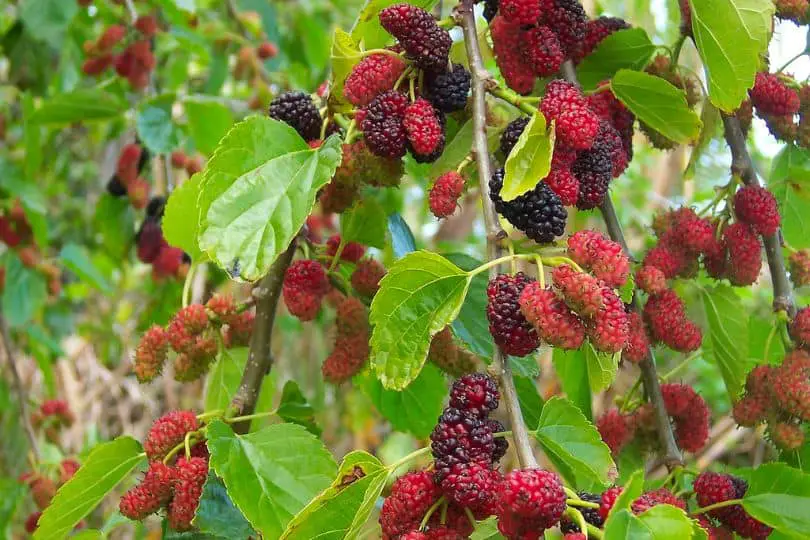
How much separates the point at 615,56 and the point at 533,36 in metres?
0.19

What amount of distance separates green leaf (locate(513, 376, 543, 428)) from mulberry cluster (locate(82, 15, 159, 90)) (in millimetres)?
1252

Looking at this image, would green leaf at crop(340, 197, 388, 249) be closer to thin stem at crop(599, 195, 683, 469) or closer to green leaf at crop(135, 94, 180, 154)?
thin stem at crop(599, 195, 683, 469)

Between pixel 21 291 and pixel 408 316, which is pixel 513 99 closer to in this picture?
pixel 408 316

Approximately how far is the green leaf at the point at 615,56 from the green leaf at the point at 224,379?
0.58 metres

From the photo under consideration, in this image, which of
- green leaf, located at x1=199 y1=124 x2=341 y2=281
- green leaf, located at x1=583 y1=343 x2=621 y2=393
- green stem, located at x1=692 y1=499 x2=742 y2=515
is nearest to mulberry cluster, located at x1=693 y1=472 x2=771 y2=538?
green stem, located at x1=692 y1=499 x2=742 y2=515

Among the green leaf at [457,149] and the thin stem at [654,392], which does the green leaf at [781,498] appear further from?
the green leaf at [457,149]

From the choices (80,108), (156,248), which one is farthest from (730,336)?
(80,108)

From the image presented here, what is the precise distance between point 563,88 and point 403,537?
44 cm

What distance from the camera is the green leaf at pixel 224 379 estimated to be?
1.07 m

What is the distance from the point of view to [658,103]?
908 mm

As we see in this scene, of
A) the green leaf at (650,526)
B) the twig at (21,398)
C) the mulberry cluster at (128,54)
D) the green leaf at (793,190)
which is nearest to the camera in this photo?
the green leaf at (650,526)

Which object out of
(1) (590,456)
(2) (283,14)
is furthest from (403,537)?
(2) (283,14)

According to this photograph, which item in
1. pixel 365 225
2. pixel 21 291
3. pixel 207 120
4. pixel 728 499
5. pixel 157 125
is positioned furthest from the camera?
pixel 21 291

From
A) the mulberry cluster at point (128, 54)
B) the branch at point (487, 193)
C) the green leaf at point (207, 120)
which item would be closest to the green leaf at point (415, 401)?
the branch at point (487, 193)
